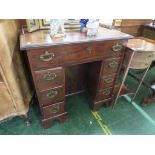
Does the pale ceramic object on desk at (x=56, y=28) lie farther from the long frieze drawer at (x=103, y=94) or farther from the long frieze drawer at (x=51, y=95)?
the long frieze drawer at (x=103, y=94)

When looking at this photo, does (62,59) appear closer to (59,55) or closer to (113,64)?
(59,55)

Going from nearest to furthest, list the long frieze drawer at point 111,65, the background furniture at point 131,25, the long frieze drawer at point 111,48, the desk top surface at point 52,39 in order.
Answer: the desk top surface at point 52,39
the long frieze drawer at point 111,48
the long frieze drawer at point 111,65
the background furniture at point 131,25

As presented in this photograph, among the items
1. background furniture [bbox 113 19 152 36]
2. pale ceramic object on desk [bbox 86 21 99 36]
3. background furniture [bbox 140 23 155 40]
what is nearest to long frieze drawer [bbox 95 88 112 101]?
pale ceramic object on desk [bbox 86 21 99 36]

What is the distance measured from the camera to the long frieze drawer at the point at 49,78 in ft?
3.30

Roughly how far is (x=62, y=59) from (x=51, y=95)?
0.36m

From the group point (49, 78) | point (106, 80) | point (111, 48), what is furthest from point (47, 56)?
point (106, 80)

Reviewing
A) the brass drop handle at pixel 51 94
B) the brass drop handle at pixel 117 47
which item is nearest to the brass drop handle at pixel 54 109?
the brass drop handle at pixel 51 94

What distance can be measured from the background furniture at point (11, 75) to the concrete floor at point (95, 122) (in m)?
0.23

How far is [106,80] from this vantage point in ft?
4.51

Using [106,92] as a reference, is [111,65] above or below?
above

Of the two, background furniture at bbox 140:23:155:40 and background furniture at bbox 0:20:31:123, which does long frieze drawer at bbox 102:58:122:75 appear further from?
background furniture at bbox 140:23:155:40
